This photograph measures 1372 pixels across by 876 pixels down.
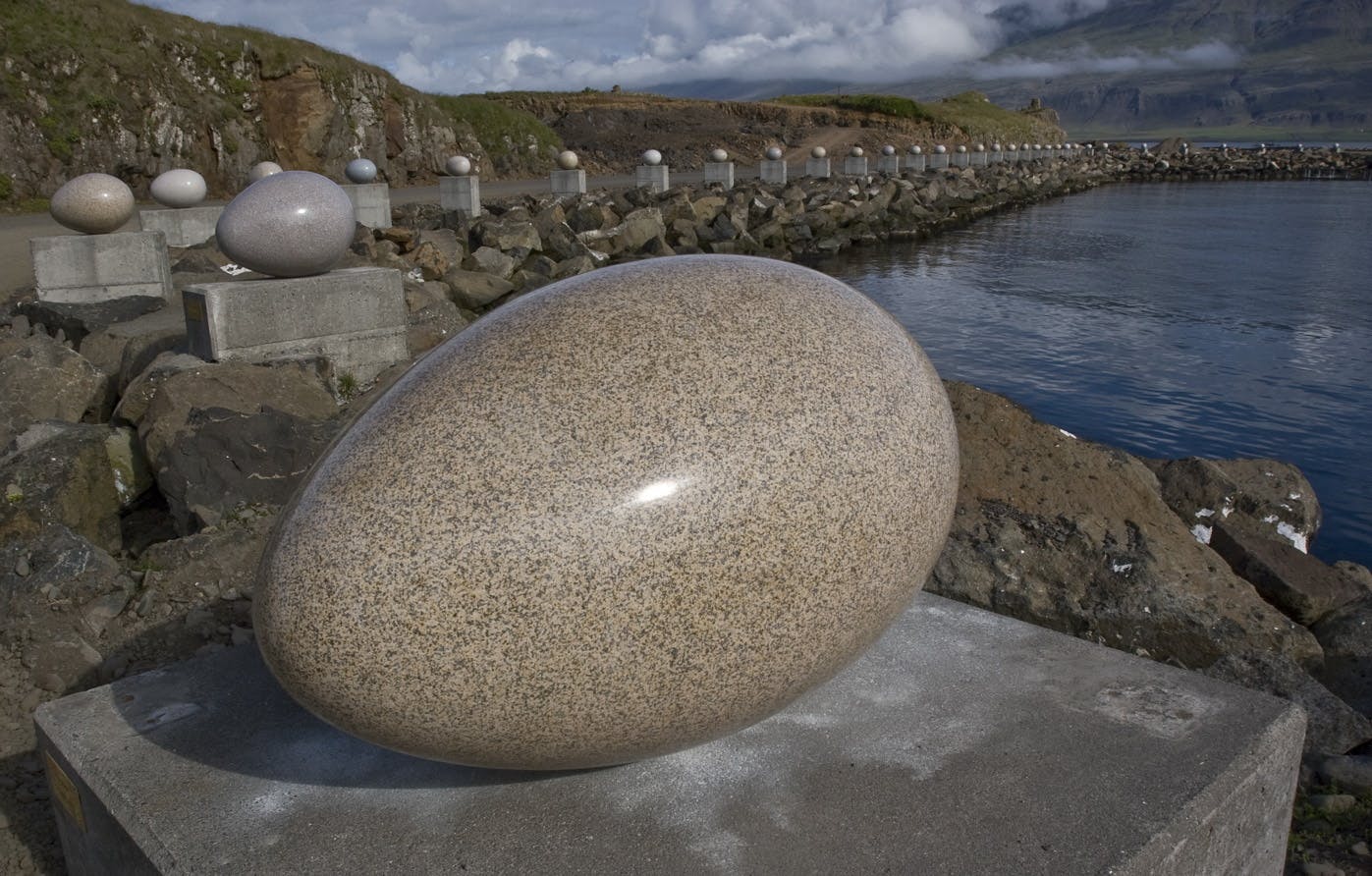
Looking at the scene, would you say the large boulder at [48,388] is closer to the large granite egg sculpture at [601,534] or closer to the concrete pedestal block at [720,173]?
the large granite egg sculpture at [601,534]

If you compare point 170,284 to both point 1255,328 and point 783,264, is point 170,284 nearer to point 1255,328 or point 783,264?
point 783,264

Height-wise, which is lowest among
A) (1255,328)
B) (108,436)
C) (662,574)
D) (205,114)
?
(1255,328)

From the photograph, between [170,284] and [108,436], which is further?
[170,284]

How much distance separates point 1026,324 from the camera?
18.5 meters

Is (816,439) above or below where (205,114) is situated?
below

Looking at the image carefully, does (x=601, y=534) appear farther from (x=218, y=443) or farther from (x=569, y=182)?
(x=569, y=182)

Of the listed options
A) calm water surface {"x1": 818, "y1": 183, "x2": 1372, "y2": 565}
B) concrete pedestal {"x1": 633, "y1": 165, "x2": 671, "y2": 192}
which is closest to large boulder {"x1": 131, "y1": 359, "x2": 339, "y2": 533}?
calm water surface {"x1": 818, "y1": 183, "x2": 1372, "y2": 565}

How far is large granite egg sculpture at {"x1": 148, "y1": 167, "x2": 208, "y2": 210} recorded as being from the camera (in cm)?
1452

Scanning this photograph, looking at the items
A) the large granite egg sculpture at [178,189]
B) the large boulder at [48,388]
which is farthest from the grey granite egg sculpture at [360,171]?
the large boulder at [48,388]

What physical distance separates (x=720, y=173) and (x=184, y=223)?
18.9m

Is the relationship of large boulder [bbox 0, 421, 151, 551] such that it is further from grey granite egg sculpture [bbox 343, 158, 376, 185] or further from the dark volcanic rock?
grey granite egg sculpture [bbox 343, 158, 376, 185]

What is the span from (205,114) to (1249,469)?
Answer: 74.7ft

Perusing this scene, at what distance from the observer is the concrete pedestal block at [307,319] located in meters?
8.66

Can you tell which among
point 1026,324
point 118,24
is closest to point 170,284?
point 1026,324
